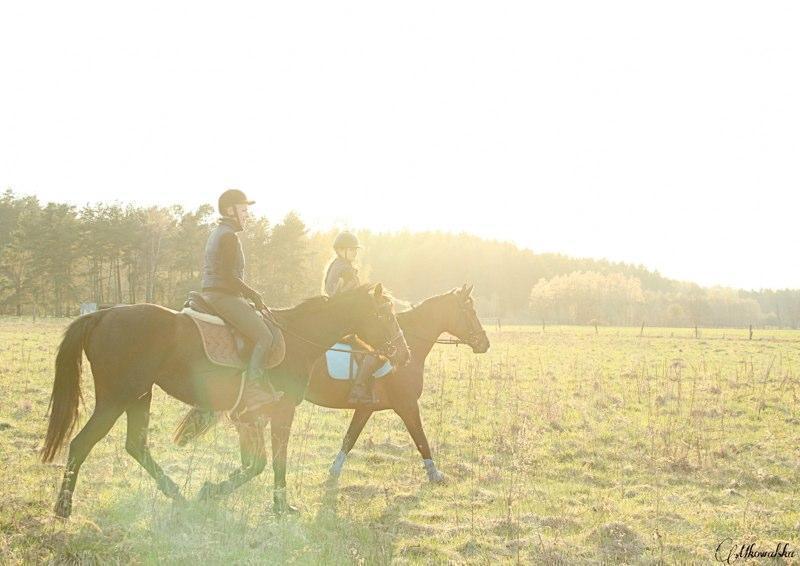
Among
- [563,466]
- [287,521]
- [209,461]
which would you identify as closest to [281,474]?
[287,521]

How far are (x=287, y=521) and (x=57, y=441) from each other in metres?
2.53

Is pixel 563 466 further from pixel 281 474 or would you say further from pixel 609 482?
pixel 281 474

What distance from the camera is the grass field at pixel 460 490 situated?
20.4 ft

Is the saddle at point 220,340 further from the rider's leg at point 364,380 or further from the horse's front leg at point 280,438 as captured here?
the rider's leg at point 364,380

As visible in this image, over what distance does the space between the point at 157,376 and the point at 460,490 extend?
14.1ft

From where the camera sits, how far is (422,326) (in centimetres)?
1062

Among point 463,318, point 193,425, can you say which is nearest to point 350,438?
point 193,425

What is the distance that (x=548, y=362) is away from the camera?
27125 mm

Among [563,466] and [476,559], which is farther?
[563,466]

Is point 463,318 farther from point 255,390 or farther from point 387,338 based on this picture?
point 255,390

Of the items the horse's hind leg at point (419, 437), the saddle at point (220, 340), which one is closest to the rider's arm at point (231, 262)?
the saddle at point (220, 340)

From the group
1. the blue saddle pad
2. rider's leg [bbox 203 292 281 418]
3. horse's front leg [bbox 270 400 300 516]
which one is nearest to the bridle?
the blue saddle pad

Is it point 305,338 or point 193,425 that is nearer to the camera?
point 193,425

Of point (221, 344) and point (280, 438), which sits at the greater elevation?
point (221, 344)
